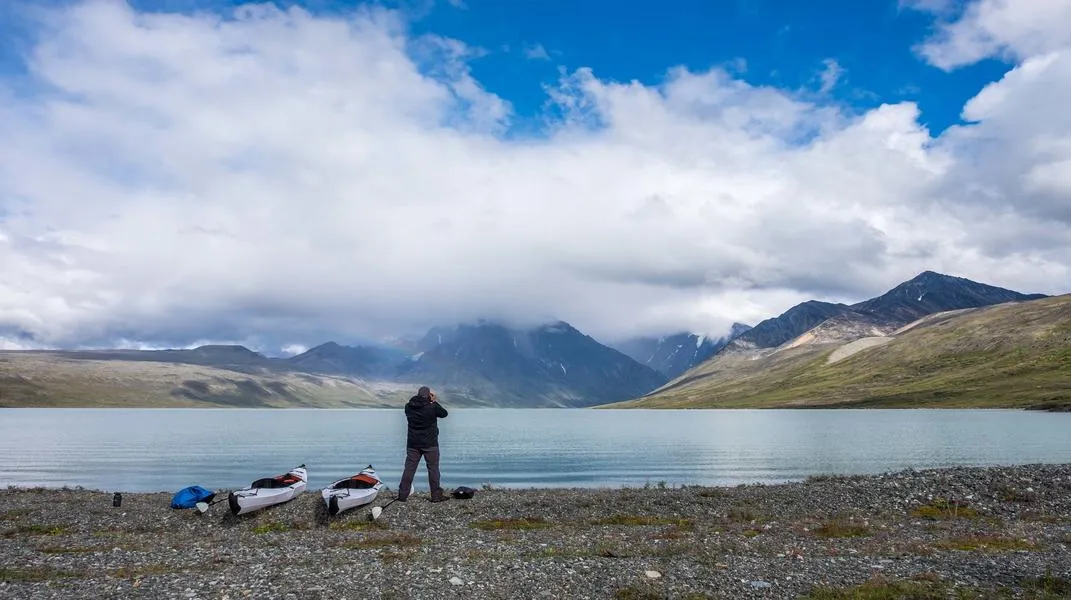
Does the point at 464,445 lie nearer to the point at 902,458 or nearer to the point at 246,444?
the point at 246,444

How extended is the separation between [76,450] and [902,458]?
104755mm

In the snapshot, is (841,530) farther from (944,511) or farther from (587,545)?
(587,545)

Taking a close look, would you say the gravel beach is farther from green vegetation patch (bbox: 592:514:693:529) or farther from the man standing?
the man standing

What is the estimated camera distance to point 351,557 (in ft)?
74.7

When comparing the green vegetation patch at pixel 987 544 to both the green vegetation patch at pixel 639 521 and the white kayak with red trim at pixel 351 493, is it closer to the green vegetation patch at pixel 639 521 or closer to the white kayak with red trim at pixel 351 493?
the green vegetation patch at pixel 639 521

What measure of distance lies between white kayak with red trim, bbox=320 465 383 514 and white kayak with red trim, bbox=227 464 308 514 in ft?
6.54

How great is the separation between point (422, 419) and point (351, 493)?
171 inches

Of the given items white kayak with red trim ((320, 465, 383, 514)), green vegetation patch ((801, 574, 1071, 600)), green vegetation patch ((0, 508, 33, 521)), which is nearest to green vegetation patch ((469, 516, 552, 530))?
white kayak with red trim ((320, 465, 383, 514))

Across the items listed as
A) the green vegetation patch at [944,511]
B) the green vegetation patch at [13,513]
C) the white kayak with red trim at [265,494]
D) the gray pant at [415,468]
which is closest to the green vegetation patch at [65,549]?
the white kayak with red trim at [265,494]

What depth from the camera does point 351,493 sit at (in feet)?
103

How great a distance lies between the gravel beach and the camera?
18.5m

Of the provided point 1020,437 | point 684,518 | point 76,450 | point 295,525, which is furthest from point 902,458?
point 76,450

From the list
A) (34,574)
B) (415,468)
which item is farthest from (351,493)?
(34,574)

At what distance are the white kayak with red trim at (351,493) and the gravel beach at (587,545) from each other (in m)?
0.91
